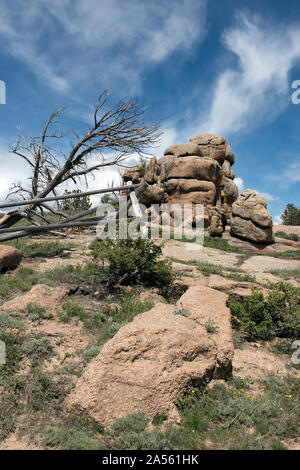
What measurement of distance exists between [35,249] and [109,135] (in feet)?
18.5

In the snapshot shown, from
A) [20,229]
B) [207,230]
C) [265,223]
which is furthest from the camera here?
[207,230]

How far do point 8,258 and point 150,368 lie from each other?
258 inches

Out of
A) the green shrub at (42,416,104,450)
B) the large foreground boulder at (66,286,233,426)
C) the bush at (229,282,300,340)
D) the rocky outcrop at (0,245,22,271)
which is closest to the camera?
the green shrub at (42,416,104,450)

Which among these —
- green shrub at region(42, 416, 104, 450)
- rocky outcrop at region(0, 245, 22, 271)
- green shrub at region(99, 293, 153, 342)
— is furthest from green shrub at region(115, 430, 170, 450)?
rocky outcrop at region(0, 245, 22, 271)

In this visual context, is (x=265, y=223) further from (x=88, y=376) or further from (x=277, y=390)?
(x=88, y=376)

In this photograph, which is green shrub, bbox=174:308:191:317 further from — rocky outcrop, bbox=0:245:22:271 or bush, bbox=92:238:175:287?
rocky outcrop, bbox=0:245:22:271

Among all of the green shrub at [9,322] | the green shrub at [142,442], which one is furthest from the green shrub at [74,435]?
the green shrub at [9,322]

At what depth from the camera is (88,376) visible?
4.04 metres

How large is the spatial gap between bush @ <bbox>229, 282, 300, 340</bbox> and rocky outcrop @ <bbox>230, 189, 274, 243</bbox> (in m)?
17.5

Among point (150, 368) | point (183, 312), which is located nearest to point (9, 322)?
point (150, 368)

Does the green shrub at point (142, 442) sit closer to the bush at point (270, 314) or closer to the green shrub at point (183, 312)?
the green shrub at point (183, 312)

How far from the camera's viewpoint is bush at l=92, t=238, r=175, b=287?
846cm

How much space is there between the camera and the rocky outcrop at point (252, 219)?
2378 cm

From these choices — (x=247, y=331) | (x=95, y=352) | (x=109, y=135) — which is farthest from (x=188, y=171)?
(x=95, y=352)
